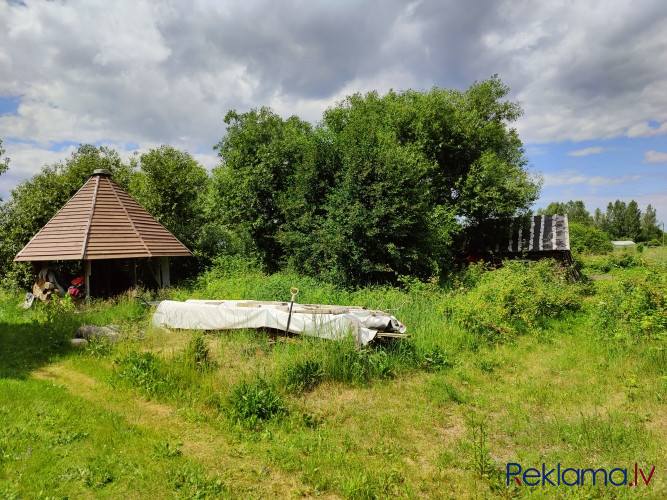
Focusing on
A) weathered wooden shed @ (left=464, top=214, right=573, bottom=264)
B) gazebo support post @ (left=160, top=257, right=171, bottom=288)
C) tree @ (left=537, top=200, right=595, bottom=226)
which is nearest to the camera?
gazebo support post @ (left=160, top=257, right=171, bottom=288)

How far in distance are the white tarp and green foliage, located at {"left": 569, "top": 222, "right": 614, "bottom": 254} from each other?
31894 mm

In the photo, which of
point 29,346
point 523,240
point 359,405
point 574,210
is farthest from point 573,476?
point 574,210

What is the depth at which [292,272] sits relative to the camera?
12.9 metres

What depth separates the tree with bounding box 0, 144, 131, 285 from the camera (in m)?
14.6

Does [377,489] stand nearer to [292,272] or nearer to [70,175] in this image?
[292,272]

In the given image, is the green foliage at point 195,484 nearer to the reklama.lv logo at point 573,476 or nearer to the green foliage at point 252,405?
the green foliage at point 252,405

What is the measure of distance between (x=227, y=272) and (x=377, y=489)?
1267 centimetres

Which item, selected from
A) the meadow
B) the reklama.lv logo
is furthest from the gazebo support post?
the reklama.lv logo

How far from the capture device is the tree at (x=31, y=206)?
1457 cm

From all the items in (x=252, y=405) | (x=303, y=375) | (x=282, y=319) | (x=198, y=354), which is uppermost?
(x=282, y=319)

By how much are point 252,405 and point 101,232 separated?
10467mm

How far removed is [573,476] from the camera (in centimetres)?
354

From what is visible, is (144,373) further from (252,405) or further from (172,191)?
(172,191)

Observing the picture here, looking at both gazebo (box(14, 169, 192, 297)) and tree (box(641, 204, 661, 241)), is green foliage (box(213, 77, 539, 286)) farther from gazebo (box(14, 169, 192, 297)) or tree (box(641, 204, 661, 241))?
tree (box(641, 204, 661, 241))
